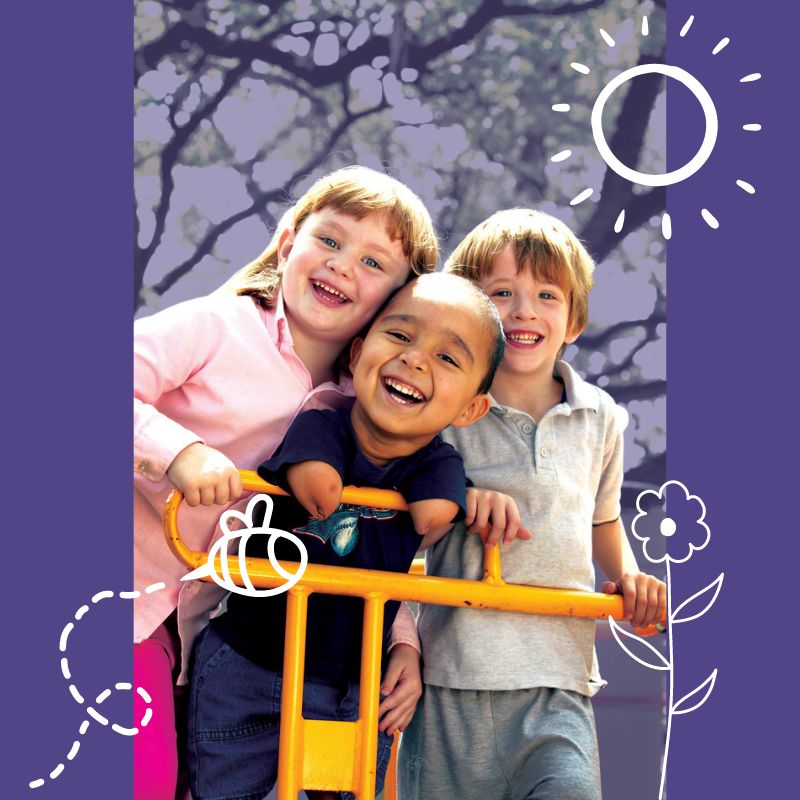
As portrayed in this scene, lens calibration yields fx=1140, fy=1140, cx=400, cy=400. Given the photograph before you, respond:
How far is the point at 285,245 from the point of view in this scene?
1.93 meters

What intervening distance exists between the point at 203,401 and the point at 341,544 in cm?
32

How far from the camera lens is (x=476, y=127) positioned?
343cm

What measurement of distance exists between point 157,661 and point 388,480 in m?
0.45

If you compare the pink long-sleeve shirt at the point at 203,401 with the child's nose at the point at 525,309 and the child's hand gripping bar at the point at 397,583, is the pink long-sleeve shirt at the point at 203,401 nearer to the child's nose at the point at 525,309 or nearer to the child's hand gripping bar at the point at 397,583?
the child's hand gripping bar at the point at 397,583

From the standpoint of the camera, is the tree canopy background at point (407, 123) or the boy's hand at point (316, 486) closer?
the boy's hand at point (316, 486)

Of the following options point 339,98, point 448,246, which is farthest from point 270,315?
point 448,246

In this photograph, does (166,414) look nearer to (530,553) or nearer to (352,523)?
(352,523)

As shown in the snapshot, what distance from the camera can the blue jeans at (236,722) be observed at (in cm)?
171

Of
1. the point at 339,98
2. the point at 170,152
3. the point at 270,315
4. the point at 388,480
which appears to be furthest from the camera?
the point at 339,98

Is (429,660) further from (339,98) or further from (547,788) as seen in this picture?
(339,98)

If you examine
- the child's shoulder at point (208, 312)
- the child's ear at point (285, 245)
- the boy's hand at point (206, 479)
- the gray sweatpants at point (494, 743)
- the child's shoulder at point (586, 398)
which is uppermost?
the child's ear at point (285, 245)

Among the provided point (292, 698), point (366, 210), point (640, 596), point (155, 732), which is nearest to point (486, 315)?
point (366, 210)

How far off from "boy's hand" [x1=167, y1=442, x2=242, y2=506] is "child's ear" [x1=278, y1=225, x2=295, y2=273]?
46cm

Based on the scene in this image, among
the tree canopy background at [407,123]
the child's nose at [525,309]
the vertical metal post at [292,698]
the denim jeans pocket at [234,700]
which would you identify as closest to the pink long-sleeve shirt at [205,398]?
the denim jeans pocket at [234,700]
